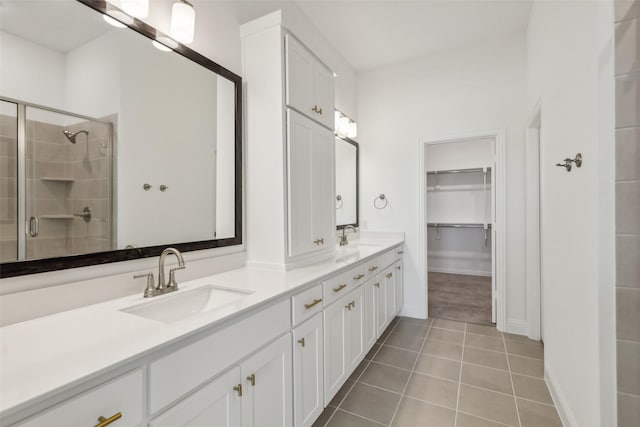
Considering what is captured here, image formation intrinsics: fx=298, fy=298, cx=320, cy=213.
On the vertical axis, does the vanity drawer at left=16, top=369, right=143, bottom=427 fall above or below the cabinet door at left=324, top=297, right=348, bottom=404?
above

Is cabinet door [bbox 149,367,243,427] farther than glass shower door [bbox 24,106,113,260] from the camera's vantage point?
No

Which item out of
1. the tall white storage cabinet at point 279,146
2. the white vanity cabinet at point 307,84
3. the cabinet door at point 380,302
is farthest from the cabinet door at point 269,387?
the white vanity cabinet at point 307,84

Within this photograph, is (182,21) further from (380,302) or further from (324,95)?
(380,302)

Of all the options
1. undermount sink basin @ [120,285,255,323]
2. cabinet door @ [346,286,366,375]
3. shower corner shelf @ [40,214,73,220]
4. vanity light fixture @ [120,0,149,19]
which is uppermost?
vanity light fixture @ [120,0,149,19]

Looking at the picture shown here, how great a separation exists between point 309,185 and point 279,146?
366 mm

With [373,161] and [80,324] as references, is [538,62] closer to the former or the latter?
[373,161]

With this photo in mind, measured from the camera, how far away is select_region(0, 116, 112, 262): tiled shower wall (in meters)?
1.00

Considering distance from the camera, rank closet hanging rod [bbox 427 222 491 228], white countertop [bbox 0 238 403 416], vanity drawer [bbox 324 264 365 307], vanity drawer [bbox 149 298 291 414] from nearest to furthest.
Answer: white countertop [bbox 0 238 403 416] → vanity drawer [bbox 149 298 291 414] → vanity drawer [bbox 324 264 365 307] → closet hanging rod [bbox 427 222 491 228]

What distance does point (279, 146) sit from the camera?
1865 millimetres

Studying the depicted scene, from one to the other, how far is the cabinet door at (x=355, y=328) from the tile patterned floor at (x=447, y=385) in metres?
0.19

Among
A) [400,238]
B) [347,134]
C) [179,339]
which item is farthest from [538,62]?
[179,339]

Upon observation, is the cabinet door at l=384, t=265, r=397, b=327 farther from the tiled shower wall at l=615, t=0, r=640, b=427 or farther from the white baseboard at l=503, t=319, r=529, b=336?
the tiled shower wall at l=615, t=0, r=640, b=427

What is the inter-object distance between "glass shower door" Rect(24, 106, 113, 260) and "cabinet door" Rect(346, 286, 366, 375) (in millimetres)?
1463

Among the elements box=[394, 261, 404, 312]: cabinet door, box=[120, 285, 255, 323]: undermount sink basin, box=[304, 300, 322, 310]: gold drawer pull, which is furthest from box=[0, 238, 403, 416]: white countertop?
box=[394, 261, 404, 312]: cabinet door
